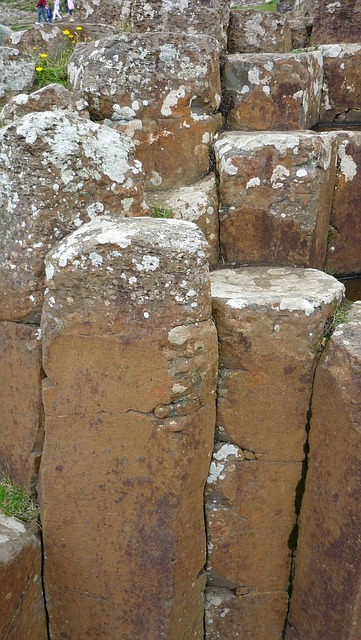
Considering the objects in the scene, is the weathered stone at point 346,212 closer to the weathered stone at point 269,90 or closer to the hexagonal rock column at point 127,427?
the weathered stone at point 269,90

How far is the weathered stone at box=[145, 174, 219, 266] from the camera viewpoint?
3.46 metres

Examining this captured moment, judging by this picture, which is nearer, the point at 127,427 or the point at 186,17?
the point at 127,427

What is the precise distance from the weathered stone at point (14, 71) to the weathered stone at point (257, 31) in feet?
4.67

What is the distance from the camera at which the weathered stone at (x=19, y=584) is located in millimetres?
2949

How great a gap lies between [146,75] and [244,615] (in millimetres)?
3123

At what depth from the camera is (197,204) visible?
11.4ft

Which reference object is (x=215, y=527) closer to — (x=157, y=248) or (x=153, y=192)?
(x=157, y=248)

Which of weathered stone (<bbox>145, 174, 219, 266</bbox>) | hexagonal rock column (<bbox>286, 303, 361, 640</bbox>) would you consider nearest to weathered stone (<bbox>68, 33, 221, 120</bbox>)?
weathered stone (<bbox>145, 174, 219, 266</bbox>)

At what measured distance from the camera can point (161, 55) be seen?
3438 mm

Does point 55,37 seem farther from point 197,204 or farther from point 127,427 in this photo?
point 127,427

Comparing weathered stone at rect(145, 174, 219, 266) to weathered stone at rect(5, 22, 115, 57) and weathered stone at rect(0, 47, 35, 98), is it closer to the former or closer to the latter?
weathered stone at rect(0, 47, 35, 98)

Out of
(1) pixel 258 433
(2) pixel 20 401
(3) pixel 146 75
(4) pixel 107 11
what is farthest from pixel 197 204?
(4) pixel 107 11

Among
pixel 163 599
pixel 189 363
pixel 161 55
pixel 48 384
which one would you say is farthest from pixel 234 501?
pixel 161 55

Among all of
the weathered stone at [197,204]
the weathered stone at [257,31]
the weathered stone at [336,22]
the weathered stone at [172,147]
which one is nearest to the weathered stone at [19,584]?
the weathered stone at [197,204]
